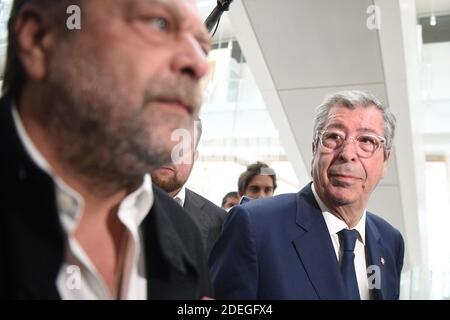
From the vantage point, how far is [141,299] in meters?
0.54

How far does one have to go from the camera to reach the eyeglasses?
98cm

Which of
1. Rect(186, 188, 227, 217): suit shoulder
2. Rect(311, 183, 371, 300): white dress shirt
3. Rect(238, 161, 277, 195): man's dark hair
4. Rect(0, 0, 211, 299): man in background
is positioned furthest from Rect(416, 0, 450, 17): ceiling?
Rect(0, 0, 211, 299): man in background

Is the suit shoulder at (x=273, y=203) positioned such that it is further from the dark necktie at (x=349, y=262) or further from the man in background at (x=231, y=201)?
the man in background at (x=231, y=201)

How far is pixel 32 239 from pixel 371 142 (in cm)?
78

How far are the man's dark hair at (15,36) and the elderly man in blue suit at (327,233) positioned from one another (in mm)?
557

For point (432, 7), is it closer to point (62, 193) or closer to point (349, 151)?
point (349, 151)

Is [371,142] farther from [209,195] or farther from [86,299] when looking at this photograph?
[209,195]

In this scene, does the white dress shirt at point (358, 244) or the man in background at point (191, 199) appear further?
the man in background at point (191, 199)

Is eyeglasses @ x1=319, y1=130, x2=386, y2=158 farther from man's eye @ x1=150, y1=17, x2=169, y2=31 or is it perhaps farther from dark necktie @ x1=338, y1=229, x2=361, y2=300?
man's eye @ x1=150, y1=17, x2=169, y2=31

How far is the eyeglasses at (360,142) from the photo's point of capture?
98 centimetres

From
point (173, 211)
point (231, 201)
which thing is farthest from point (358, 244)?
point (231, 201)

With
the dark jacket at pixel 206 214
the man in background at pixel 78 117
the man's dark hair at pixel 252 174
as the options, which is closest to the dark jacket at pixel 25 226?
the man in background at pixel 78 117
